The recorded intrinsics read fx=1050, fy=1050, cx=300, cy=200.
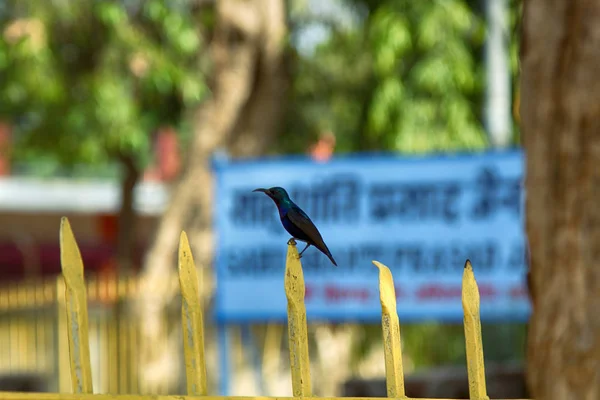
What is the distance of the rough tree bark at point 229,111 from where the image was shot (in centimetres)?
1171

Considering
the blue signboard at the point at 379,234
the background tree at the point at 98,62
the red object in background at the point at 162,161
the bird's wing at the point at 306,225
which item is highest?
the red object in background at the point at 162,161

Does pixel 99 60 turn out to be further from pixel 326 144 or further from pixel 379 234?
pixel 379 234

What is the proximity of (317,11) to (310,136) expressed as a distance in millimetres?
2687

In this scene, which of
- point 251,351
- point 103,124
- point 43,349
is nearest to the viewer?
point 251,351

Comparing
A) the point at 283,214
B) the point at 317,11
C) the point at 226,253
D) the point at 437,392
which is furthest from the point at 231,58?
the point at 283,214

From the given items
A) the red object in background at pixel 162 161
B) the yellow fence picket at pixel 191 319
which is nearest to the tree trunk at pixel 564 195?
the yellow fence picket at pixel 191 319

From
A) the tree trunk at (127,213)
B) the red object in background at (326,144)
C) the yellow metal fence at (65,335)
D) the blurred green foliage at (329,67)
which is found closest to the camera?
the yellow metal fence at (65,335)

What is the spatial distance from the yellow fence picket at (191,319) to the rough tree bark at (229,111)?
9012mm

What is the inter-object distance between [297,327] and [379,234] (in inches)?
261

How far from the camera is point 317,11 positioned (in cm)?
1376

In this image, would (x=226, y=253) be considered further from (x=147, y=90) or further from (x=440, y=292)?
(x=147, y=90)

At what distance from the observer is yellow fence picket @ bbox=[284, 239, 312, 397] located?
248 centimetres

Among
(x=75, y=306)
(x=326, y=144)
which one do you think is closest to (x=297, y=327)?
(x=75, y=306)

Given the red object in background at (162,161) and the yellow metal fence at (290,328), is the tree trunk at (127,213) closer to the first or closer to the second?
the yellow metal fence at (290,328)
